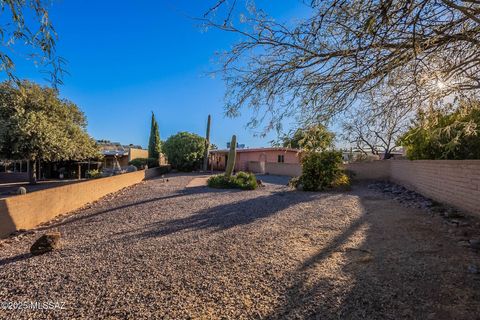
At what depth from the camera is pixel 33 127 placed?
17.7m

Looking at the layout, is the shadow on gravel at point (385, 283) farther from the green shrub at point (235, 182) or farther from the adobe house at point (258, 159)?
the adobe house at point (258, 159)

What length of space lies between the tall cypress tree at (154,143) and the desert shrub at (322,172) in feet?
70.6

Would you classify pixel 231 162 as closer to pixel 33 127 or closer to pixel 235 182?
pixel 235 182

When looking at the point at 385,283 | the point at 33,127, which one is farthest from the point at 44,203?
the point at 33,127

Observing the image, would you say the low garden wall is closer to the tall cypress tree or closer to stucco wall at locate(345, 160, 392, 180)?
stucco wall at locate(345, 160, 392, 180)

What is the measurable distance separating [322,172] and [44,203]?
9.85 m

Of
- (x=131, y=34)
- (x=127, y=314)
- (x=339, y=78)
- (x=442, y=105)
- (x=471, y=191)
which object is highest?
(x=131, y=34)

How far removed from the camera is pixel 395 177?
42.0ft

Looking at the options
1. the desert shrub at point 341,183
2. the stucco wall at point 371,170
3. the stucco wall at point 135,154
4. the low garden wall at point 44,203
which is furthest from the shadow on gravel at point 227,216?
the stucco wall at point 135,154

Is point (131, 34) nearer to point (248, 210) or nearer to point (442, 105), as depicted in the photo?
point (248, 210)

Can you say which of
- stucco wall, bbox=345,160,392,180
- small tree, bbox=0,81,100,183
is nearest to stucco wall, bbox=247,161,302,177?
stucco wall, bbox=345,160,392,180

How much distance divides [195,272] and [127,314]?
3.42ft

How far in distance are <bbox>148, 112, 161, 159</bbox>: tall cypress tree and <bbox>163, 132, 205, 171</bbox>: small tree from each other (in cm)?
224

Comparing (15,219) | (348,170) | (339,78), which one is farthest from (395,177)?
(15,219)
